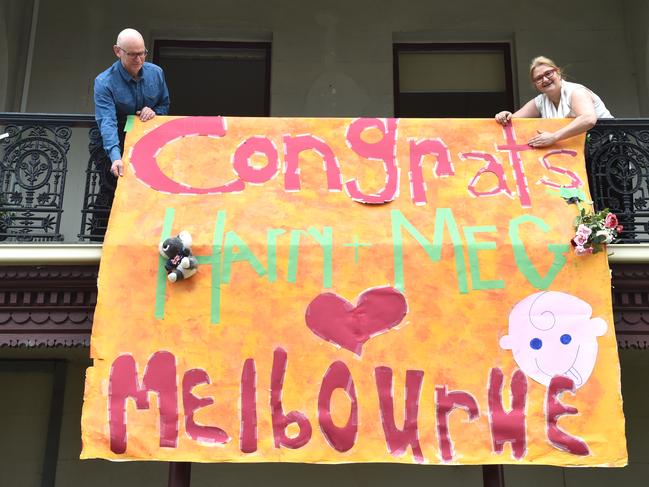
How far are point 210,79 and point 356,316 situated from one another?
507cm

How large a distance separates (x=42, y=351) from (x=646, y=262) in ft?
20.3

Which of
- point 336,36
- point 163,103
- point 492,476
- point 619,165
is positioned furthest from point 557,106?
point 336,36

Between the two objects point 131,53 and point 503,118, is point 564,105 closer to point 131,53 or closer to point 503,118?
point 503,118

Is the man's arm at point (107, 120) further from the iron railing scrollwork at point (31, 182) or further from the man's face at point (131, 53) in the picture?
the iron railing scrollwork at point (31, 182)

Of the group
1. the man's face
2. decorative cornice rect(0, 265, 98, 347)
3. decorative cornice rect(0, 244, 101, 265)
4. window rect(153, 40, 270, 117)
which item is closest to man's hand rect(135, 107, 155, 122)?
the man's face

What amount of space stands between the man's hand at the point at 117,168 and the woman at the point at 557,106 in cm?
309

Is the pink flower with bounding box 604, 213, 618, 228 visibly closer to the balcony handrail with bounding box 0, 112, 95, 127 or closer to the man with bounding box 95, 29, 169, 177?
the man with bounding box 95, 29, 169, 177

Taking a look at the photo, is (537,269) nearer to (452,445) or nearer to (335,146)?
(452,445)

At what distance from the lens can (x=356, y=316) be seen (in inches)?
224

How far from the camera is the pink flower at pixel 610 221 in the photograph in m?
5.72

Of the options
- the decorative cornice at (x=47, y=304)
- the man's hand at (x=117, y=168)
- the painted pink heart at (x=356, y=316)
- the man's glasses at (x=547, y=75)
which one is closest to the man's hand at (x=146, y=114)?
the man's hand at (x=117, y=168)

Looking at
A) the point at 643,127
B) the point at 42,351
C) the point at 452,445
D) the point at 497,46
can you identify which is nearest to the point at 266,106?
the point at 497,46

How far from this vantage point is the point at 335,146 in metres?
6.32

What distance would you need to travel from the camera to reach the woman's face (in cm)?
634
